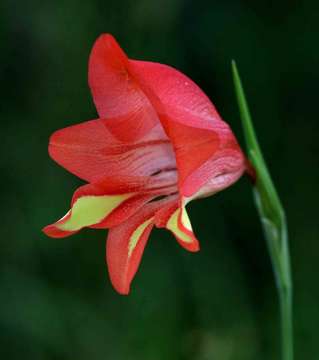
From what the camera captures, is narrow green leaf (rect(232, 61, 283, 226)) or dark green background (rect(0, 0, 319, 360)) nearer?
narrow green leaf (rect(232, 61, 283, 226))

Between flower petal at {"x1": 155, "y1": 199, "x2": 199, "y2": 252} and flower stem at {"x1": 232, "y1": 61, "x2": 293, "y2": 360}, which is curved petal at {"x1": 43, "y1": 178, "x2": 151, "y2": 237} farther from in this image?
flower stem at {"x1": 232, "y1": 61, "x2": 293, "y2": 360}

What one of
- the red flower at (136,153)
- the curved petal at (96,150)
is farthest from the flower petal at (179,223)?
the curved petal at (96,150)

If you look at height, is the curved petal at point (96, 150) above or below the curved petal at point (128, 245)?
above

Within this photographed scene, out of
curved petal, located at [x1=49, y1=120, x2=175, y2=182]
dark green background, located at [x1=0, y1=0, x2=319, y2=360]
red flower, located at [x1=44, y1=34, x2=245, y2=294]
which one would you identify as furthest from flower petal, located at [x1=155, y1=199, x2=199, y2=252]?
dark green background, located at [x1=0, y1=0, x2=319, y2=360]

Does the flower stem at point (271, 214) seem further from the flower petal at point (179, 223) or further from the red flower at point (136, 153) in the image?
the flower petal at point (179, 223)

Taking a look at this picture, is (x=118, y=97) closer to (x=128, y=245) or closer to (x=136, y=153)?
(x=136, y=153)

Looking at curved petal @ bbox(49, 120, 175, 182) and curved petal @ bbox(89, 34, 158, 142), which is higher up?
curved petal @ bbox(89, 34, 158, 142)

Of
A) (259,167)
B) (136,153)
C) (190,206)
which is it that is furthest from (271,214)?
(190,206)
